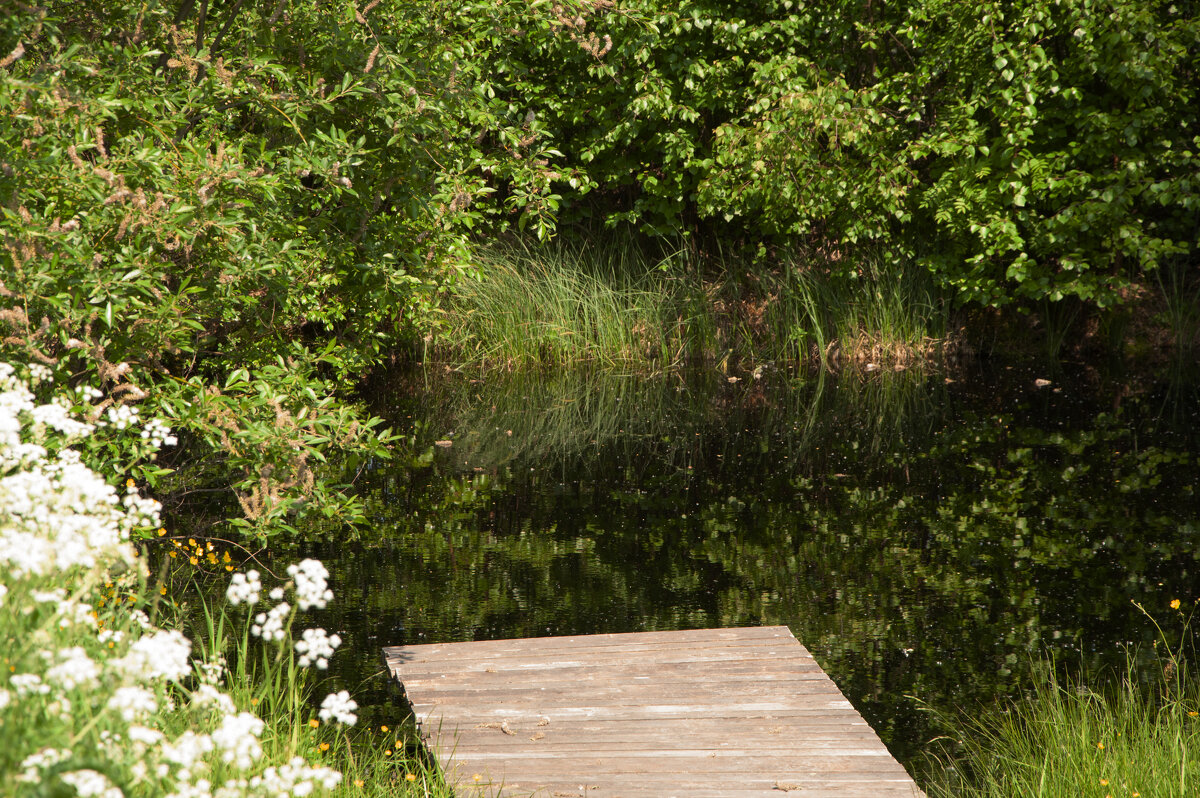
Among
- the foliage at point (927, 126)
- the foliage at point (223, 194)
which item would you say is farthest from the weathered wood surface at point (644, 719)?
the foliage at point (927, 126)

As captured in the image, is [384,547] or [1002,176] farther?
[1002,176]

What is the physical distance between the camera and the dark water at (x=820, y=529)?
476 cm

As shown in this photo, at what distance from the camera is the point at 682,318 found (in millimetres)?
11422

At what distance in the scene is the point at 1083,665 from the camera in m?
4.41

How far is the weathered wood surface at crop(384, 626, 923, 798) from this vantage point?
129 inches

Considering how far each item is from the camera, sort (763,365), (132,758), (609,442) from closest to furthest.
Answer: (132,758)
(609,442)
(763,365)

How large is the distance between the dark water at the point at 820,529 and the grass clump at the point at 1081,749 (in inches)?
Answer: 7.4

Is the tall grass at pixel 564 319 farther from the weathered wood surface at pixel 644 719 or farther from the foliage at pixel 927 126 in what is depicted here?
the weathered wood surface at pixel 644 719

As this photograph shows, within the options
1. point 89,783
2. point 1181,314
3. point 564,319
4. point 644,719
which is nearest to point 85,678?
point 89,783

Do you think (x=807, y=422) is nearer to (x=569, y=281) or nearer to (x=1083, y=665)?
(x=569, y=281)

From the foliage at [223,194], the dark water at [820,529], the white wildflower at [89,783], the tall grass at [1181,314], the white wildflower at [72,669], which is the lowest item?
the dark water at [820,529]

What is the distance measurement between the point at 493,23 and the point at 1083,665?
3.72 m

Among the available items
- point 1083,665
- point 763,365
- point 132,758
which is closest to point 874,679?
point 1083,665

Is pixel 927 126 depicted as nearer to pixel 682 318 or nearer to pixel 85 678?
pixel 682 318
